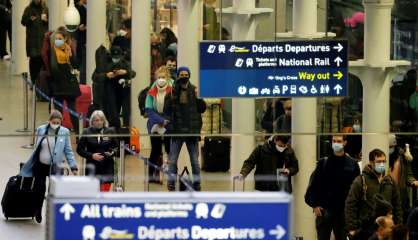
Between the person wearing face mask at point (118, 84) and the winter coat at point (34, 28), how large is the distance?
1.03m

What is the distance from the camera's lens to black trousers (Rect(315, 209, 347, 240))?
19.8 m

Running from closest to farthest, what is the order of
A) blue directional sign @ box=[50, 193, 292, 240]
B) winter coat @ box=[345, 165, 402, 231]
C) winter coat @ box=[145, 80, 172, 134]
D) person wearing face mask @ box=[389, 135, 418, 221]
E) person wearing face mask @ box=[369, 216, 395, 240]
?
blue directional sign @ box=[50, 193, 292, 240], person wearing face mask @ box=[369, 216, 395, 240], winter coat @ box=[345, 165, 402, 231], person wearing face mask @ box=[389, 135, 418, 221], winter coat @ box=[145, 80, 172, 134]

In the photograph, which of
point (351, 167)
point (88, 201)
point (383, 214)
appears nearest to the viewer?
point (88, 201)

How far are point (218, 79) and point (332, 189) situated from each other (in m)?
3.03

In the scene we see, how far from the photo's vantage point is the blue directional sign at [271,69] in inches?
851

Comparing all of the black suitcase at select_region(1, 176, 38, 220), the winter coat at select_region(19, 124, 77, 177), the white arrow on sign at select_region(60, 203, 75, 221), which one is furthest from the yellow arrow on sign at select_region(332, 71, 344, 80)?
the white arrow on sign at select_region(60, 203, 75, 221)

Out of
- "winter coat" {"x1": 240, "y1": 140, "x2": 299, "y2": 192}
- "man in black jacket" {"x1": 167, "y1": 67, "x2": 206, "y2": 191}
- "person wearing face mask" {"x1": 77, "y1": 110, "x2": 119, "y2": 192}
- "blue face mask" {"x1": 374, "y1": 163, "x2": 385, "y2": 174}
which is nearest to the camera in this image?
"blue face mask" {"x1": 374, "y1": 163, "x2": 385, "y2": 174}

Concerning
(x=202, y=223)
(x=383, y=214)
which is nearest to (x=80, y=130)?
(x=383, y=214)

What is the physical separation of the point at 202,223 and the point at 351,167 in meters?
9.49

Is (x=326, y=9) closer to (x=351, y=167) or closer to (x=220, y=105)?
(x=220, y=105)

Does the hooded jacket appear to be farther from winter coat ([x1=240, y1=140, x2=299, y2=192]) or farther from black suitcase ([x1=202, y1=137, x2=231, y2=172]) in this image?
winter coat ([x1=240, y1=140, x2=299, y2=192])

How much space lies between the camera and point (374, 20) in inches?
883

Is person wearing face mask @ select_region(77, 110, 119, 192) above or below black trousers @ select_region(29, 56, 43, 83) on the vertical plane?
below

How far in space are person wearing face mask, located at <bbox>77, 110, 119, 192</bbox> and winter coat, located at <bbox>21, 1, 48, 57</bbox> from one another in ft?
4.87
